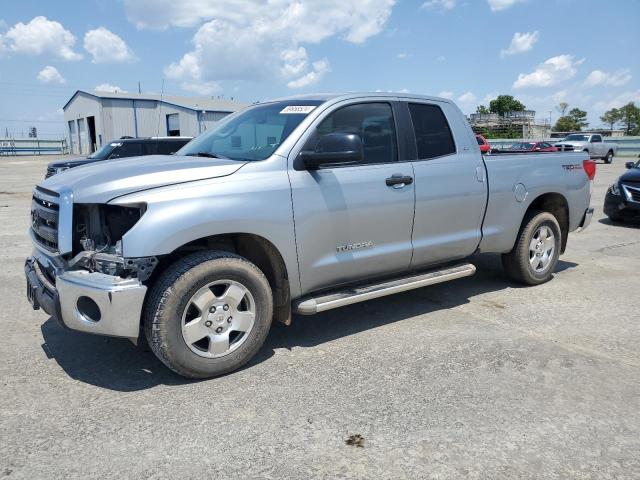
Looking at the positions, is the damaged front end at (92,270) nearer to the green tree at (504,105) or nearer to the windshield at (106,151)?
the windshield at (106,151)

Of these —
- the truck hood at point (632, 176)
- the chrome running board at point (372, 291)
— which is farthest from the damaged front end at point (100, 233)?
the truck hood at point (632, 176)

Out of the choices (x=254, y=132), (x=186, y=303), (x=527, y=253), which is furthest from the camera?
(x=527, y=253)

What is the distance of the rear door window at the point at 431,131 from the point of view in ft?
15.5

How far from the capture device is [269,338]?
14.5ft

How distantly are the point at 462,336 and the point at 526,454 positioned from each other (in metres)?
1.68

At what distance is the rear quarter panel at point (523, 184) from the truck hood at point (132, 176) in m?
2.65

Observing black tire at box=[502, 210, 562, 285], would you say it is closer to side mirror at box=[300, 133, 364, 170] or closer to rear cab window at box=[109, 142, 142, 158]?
side mirror at box=[300, 133, 364, 170]

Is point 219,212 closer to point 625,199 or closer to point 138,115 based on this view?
point 625,199

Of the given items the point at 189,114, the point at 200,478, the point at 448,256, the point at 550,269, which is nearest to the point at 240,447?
the point at 200,478

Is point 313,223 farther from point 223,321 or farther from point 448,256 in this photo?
point 448,256

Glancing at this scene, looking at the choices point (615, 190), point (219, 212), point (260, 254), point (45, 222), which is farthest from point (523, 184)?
point (615, 190)

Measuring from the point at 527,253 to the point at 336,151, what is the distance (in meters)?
2.92

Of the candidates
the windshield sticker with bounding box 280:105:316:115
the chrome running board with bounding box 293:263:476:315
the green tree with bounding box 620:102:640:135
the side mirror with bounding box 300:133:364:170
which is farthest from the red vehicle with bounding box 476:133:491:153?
the green tree with bounding box 620:102:640:135

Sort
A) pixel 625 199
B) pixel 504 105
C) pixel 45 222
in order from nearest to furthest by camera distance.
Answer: pixel 45 222, pixel 625 199, pixel 504 105
